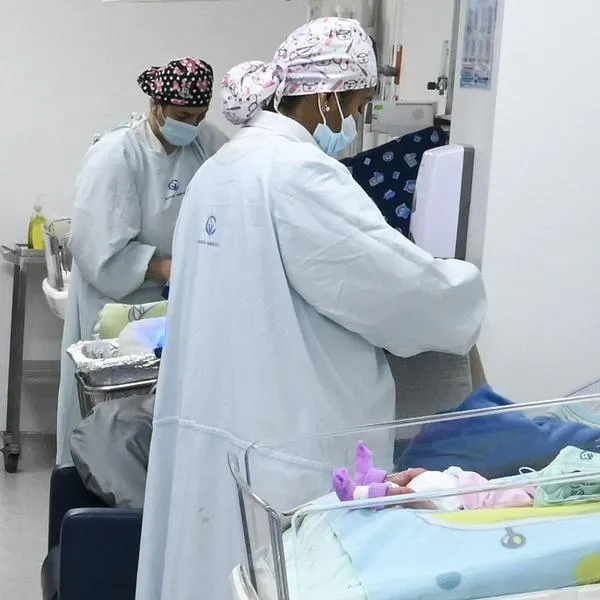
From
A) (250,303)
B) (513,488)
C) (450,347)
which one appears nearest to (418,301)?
(450,347)

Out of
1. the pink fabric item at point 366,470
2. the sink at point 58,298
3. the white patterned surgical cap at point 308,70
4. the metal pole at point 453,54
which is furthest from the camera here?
the sink at point 58,298

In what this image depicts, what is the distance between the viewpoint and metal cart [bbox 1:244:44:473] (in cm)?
414

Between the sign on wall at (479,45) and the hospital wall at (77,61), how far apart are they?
86.4 inches

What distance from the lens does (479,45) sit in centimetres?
206

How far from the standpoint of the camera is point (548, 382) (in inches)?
79.0

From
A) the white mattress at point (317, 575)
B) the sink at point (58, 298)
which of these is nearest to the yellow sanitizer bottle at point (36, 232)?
the sink at point (58, 298)

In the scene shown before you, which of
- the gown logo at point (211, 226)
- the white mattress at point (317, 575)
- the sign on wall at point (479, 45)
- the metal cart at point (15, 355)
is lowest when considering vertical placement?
the metal cart at point (15, 355)

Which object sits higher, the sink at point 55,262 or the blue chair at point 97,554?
the sink at point 55,262

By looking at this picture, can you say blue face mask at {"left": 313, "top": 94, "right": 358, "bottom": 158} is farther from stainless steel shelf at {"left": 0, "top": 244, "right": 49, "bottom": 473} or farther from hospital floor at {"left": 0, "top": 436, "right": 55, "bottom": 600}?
stainless steel shelf at {"left": 0, "top": 244, "right": 49, "bottom": 473}

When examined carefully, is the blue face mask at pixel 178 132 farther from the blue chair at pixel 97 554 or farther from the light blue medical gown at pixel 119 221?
the blue chair at pixel 97 554

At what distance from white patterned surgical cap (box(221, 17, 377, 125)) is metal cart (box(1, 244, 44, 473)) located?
7.83ft

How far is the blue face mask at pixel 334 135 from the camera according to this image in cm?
192

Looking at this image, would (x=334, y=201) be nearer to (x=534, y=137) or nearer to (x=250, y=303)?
(x=250, y=303)

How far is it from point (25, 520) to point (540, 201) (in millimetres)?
2454
